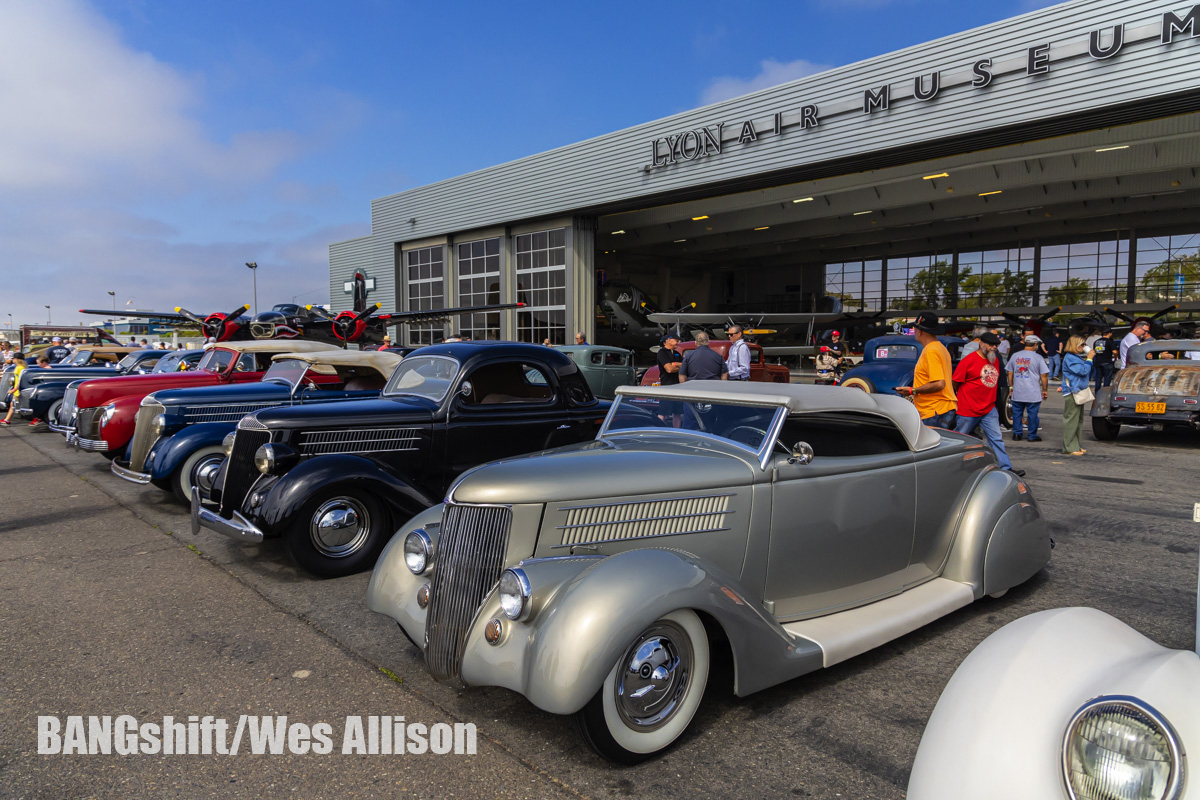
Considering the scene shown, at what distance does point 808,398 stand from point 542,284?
23.8 m

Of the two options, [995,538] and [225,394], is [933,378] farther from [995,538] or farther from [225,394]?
[225,394]

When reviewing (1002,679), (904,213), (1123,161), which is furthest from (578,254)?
(1002,679)

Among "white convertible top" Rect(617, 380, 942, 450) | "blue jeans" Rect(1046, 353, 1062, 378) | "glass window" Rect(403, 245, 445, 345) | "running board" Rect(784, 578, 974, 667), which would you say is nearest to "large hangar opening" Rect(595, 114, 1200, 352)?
"blue jeans" Rect(1046, 353, 1062, 378)

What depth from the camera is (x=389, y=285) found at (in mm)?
32844

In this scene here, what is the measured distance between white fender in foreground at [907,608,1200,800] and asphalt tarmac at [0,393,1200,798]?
86cm

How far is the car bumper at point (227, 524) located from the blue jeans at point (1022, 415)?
1059 centimetres

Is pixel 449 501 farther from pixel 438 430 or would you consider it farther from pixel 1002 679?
A: pixel 438 430

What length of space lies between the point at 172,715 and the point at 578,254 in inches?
915

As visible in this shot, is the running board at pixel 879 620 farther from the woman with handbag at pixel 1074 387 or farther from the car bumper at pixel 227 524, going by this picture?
the woman with handbag at pixel 1074 387

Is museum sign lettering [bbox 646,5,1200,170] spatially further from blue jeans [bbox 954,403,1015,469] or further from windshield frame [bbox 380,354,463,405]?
windshield frame [bbox 380,354,463,405]

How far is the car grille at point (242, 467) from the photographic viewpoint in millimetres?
5211

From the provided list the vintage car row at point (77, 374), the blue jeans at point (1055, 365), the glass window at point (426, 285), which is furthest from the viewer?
the glass window at point (426, 285)

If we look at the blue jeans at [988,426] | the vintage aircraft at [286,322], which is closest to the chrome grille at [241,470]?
the blue jeans at [988,426]

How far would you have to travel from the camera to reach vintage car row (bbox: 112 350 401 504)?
22.3ft
